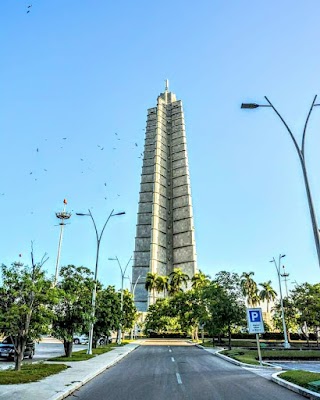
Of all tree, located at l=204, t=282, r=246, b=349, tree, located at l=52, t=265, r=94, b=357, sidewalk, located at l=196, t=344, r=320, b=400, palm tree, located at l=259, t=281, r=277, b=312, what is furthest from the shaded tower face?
sidewalk, located at l=196, t=344, r=320, b=400

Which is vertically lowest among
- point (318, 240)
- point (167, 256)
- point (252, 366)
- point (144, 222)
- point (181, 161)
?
point (252, 366)

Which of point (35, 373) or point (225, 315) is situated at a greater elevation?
point (225, 315)

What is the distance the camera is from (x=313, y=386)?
1054 cm

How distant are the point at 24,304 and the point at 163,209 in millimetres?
88321

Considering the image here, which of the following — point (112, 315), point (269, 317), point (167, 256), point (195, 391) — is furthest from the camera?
point (167, 256)

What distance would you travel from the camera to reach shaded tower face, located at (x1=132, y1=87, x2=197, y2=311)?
93812mm

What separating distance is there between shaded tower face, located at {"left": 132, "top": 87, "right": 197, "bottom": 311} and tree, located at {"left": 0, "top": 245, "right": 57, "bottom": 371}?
71.8 metres

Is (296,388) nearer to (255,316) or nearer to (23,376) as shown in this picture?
(255,316)

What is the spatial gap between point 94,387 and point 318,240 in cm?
916

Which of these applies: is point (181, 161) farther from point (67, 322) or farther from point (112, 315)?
point (67, 322)

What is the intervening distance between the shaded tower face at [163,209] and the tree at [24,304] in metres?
71.8

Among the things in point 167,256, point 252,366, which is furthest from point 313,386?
point 167,256

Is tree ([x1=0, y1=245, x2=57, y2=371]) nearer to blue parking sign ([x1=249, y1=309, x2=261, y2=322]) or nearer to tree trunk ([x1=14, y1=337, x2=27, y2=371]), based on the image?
tree trunk ([x1=14, y1=337, x2=27, y2=371])

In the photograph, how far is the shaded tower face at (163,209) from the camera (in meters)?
93.8
